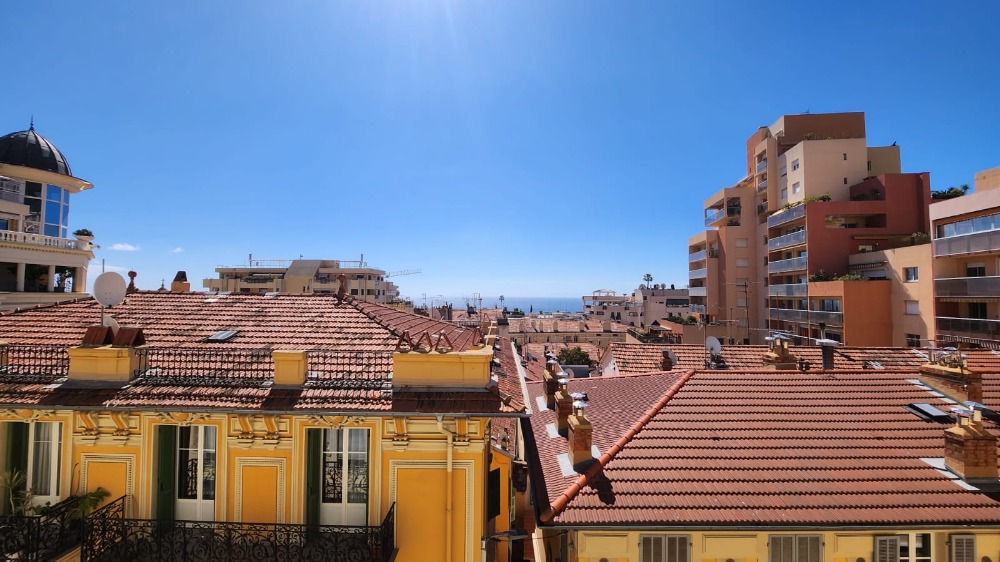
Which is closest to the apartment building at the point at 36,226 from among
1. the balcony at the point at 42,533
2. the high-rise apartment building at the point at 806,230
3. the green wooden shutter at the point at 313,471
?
the balcony at the point at 42,533

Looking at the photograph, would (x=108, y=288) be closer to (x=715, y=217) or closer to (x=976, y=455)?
(x=976, y=455)

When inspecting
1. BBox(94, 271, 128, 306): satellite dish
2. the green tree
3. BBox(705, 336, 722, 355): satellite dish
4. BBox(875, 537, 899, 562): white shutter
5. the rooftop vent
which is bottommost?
the green tree

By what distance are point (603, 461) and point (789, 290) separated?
38804 mm

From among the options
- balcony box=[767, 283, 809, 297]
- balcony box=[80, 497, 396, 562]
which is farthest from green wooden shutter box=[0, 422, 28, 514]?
balcony box=[767, 283, 809, 297]

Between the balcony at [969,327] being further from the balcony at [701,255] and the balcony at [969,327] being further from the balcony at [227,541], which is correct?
the balcony at [227,541]

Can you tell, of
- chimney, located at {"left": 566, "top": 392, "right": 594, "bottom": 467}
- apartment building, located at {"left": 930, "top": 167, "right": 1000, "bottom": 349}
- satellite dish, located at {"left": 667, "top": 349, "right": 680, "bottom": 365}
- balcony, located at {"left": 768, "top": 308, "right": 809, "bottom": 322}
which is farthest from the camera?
balcony, located at {"left": 768, "top": 308, "right": 809, "bottom": 322}

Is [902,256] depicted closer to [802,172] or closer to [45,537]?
[802,172]

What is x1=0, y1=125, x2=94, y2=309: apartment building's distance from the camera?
950 inches

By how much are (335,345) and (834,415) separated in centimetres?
1195

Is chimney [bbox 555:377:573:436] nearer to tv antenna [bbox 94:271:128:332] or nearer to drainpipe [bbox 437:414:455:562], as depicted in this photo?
drainpipe [bbox 437:414:455:562]

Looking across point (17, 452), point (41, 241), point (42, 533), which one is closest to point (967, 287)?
point (42, 533)

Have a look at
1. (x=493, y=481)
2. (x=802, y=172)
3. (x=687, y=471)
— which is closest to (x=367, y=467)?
(x=493, y=481)

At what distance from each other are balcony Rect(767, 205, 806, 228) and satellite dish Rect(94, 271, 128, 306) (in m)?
44.9

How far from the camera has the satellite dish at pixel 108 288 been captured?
32.0ft
